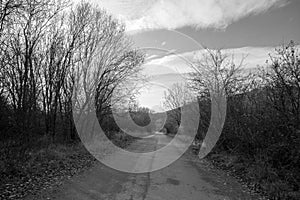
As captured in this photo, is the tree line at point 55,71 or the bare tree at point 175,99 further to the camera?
the bare tree at point 175,99

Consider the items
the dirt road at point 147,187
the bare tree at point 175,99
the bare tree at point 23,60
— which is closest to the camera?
the dirt road at point 147,187

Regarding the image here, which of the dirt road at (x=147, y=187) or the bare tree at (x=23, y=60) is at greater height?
the bare tree at (x=23, y=60)

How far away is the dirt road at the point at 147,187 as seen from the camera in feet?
19.5

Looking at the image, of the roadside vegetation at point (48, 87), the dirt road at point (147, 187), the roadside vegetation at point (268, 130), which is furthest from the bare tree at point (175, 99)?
the dirt road at point (147, 187)

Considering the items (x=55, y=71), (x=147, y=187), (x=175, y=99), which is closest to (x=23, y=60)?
(x=55, y=71)

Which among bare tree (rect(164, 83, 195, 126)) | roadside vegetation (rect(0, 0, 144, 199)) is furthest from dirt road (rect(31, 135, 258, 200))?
bare tree (rect(164, 83, 195, 126))

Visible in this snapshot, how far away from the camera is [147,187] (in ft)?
22.4

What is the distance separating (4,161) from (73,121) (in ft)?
35.3

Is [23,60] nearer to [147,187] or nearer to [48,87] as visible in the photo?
[48,87]

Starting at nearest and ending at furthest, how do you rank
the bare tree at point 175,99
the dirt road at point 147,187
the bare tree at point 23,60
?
the dirt road at point 147,187 < the bare tree at point 23,60 < the bare tree at point 175,99

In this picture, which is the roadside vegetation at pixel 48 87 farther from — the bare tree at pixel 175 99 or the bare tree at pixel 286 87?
the bare tree at pixel 175 99

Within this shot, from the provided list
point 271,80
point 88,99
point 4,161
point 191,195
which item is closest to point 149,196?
point 191,195

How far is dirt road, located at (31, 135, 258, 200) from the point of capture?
19.5 ft

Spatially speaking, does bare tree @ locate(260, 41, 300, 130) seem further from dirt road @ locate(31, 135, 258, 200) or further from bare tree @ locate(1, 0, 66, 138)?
bare tree @ locate(1, 0, 66, 138)
